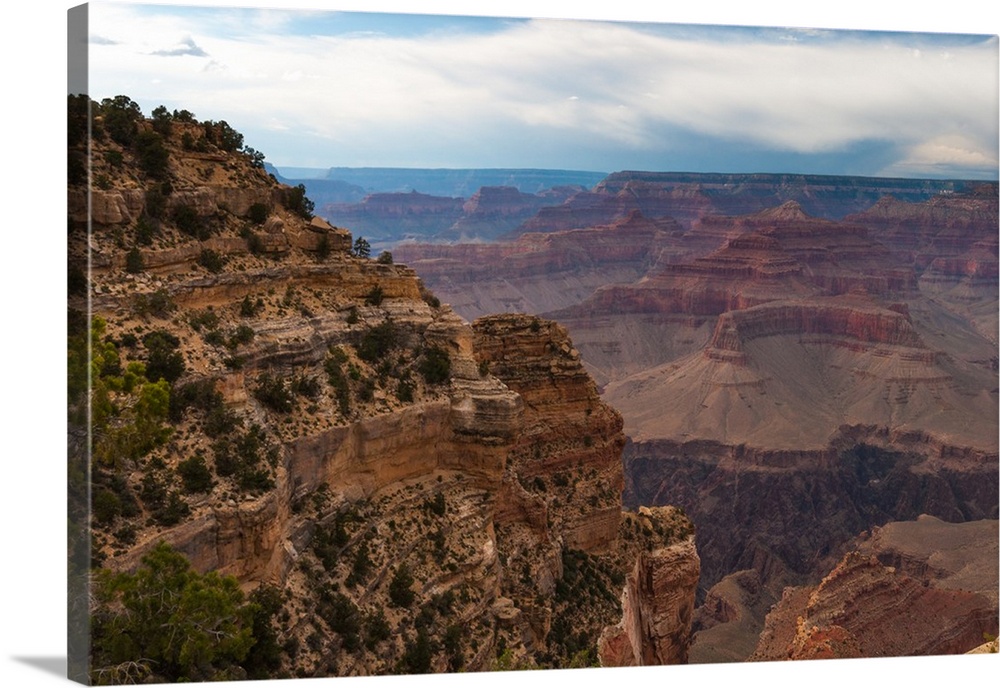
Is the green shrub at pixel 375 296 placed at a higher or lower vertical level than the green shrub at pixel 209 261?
lower

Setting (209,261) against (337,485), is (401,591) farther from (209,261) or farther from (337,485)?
(209,261)

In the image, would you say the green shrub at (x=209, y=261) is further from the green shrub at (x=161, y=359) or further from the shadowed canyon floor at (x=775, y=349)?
the shadowed canyon floor at (x=775, y=349)

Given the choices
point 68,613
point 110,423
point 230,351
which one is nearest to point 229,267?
point 230,351

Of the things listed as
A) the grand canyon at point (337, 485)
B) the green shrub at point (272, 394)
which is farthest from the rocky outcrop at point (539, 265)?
the green shrub at point (272, 394)

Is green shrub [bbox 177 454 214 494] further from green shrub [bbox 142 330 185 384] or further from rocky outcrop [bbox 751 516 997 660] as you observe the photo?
rocky outcrop [bbox 751 516 997 660]

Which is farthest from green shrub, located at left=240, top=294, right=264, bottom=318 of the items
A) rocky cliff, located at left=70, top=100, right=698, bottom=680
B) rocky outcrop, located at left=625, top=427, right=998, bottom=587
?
rocky outcrop, located at left=625, top=427, right=998, bottom=587

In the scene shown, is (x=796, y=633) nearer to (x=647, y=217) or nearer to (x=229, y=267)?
(x=229, y=267)

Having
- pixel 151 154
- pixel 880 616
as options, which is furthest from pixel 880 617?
pixel 151 154
